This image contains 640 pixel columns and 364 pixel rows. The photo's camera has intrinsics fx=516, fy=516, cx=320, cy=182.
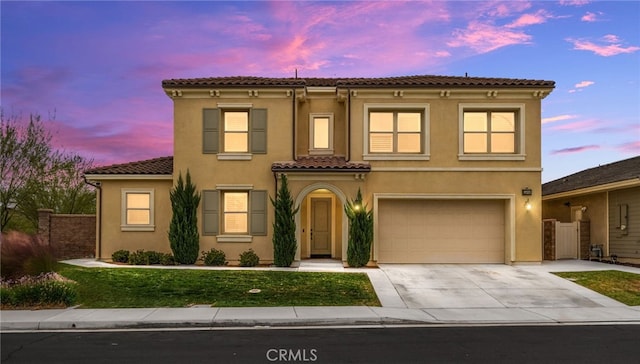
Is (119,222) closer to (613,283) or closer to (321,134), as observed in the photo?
(321,134)

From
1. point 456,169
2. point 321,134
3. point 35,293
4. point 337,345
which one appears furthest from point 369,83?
point 35,293

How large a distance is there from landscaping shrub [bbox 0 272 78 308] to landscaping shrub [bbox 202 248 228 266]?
6.29 m

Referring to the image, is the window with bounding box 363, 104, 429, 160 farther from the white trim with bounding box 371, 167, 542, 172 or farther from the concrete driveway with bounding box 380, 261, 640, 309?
the concrete driveway with bounding box 380, 261, 640, 309

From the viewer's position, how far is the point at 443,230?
64.1ft

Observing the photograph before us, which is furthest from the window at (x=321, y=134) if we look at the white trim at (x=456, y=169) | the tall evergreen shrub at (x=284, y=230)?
the tall evergreen shrub at (x=284, y=230)

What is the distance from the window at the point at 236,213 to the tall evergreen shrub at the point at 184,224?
1104 millimetres

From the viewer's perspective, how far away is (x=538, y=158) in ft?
63.6

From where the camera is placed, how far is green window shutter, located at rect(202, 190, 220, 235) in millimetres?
19312

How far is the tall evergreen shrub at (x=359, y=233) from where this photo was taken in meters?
18.4

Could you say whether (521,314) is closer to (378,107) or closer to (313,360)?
(313,360)

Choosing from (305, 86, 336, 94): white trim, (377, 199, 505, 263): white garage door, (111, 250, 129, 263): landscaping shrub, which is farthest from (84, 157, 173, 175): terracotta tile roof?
(377, 199, 505, 263): white garage door

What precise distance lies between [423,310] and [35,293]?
9.39m

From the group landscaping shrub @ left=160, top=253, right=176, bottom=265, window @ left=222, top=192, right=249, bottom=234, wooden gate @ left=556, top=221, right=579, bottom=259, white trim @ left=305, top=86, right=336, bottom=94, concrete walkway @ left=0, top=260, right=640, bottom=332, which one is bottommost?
concrete walkway @ left=0, top=260, right=640, bottom=332

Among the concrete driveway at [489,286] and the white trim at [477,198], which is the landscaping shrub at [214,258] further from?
the concrete driveway at [489,286]
